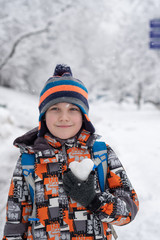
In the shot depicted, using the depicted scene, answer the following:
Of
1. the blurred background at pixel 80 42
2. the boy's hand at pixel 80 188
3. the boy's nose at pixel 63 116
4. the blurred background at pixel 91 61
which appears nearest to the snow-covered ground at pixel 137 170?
the blurred background at pixel 91 61

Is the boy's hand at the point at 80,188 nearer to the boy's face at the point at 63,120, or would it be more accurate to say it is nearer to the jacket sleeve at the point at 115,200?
the jacket sleeve at the point at 115,200

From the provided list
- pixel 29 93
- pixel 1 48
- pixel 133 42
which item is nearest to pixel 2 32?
pixel 1 48

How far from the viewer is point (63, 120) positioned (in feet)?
5.49

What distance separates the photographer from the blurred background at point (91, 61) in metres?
6.76

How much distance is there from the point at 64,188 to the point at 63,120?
526 millimetres

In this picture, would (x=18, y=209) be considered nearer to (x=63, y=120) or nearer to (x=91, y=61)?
(x=63, y=120)

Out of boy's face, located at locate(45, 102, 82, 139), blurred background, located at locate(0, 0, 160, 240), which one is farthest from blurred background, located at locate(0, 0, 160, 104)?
boy's face, located at locate(45, 102, 82, 139)

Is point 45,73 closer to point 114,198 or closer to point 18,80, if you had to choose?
point 18,80

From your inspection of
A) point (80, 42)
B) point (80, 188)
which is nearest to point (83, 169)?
point (80, 188)

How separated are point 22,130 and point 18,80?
11688mm

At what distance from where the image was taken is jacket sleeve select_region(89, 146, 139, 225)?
58.7 inches

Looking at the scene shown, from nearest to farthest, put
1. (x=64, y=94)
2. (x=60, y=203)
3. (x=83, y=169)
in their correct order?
(x=83, y=169) < (x=60, y=203) < (x=64, y=94)

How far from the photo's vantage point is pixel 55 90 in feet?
5.94

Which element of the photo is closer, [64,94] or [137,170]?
[64,94]
